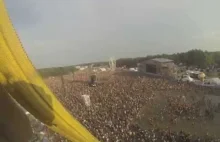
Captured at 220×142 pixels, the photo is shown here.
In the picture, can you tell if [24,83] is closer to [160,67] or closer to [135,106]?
[135,106]

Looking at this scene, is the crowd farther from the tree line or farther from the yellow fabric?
the yellow fabric

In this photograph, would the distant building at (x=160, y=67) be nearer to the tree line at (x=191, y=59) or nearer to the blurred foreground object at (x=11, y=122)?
the tree line at (x=191, y=59)

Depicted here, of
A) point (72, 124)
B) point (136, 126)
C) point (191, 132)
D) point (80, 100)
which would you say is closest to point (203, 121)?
point (191, 132)

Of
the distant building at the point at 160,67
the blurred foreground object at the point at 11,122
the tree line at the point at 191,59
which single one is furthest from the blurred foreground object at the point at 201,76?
the blurred foreground object at the point at 11,122

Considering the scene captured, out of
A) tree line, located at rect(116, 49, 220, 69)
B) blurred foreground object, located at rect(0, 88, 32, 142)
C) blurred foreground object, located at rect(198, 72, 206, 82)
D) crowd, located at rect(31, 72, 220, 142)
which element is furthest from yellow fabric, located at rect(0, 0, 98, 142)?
tree line, located at rect(116, 49, 220, 69)

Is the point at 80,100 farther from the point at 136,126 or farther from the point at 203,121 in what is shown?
the point at 203,121
